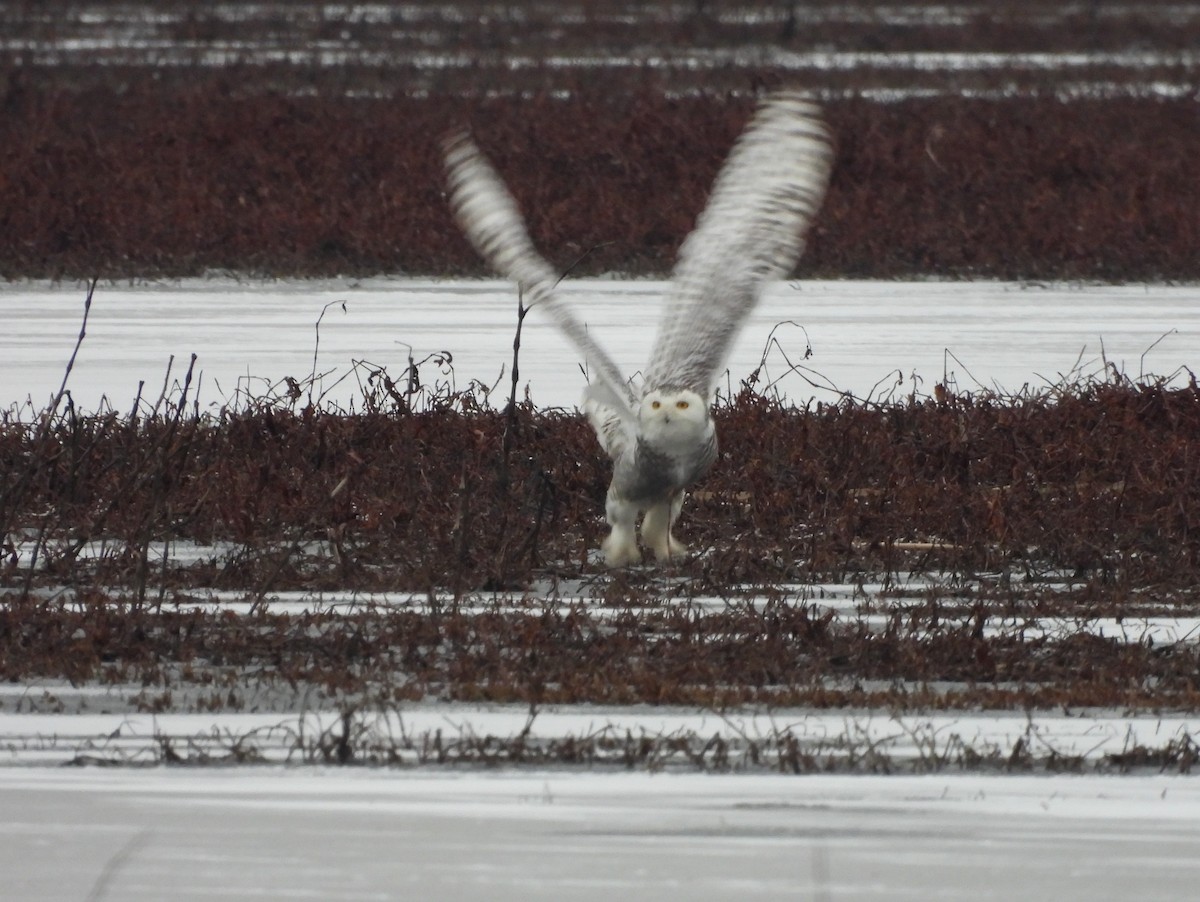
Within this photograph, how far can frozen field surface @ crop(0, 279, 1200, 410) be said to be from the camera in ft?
32.6

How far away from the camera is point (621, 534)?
6410 mm

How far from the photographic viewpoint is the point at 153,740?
16.7 feet

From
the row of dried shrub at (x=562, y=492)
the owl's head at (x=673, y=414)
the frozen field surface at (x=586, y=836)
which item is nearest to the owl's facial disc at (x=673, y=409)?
the owl's head at (x=673, y=414)

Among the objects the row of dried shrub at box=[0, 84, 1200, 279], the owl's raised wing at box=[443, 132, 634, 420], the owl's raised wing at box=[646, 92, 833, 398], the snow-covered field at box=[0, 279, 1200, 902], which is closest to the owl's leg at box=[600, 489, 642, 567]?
the owl's raised wing at box=[443, 132, 634, 420]

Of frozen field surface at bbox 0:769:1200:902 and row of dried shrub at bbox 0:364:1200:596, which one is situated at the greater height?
row of dried shrub at bbox 0:364:1200:596

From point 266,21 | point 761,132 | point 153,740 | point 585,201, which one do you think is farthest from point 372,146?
point 266,21

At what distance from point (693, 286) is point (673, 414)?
1.74ft

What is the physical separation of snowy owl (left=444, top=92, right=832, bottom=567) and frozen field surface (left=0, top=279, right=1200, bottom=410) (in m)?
2.80

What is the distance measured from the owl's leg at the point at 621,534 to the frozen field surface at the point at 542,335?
264 cm

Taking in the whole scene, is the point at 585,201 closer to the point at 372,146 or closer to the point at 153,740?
the point at 372,146

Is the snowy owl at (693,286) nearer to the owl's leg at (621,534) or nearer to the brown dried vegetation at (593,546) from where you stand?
the owl's leg at (621,534)

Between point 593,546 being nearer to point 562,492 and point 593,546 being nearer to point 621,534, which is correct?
point 562,492

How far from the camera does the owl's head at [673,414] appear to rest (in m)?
5.82

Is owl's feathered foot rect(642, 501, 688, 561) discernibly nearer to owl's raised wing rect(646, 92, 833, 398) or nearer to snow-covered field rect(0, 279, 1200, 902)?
owl's raised wing rect(646, 92, 833, 398)
